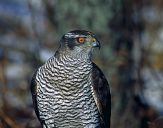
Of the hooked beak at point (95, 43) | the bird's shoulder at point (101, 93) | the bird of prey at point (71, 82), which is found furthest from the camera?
the bird's shoulder at point (101, 93)

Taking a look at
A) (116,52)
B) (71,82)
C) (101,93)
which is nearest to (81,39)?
(71,82)

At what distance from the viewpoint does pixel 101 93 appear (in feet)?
21.9

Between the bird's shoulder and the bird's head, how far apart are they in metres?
0.23

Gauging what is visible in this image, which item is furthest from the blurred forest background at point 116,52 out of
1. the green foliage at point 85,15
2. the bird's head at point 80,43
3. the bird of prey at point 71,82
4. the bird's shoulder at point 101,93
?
the bird's head at point 80,43

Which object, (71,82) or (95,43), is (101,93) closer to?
(71,82)

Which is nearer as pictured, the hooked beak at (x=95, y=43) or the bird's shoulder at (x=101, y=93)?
the hooked beak at (x=95, y=43)

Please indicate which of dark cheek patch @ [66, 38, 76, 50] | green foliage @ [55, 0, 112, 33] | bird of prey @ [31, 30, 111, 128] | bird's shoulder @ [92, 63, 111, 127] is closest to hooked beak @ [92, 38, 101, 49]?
bird of prey @ [31, 30, 111, 128]

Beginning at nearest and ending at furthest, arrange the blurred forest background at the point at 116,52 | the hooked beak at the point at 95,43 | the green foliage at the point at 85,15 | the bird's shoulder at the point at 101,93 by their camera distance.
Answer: the hooked beak at the point at 95,43 → the bird's shoulder at the point at 101,93 → the blurred forest background at the point at 116,52 → the green foliage at the point at 85,15

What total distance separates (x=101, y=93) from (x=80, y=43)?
0.53 m

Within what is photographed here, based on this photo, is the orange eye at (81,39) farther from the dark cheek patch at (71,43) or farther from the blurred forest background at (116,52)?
the blurred forest background at (116,52)

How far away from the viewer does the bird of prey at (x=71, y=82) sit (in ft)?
21.3

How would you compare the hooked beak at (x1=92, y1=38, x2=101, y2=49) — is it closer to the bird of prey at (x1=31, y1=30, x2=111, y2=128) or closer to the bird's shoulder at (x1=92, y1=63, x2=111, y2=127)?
Answer: the bird of prey at (x1=31, y1=30, x2=111, y2=128)

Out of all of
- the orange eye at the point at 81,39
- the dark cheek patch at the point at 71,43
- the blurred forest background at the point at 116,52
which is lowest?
the blurred forest background at the point at 116,52

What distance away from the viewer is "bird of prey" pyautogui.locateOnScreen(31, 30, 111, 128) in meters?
6.50
